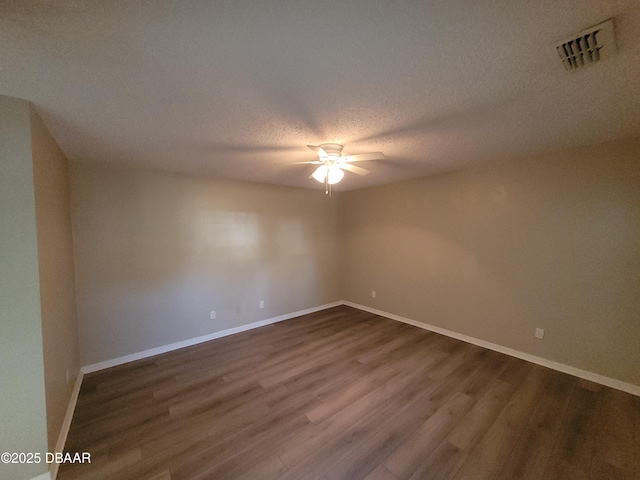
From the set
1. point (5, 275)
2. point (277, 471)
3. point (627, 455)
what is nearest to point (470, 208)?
point (627, 455)

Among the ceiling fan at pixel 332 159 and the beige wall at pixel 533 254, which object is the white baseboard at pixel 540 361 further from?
the ceiling fan at pixel 332 159

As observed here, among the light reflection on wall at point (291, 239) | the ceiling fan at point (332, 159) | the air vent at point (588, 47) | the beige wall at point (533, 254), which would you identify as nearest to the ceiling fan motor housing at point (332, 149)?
the ceiling fan at point (332, 159)

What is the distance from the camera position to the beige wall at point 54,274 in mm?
1594

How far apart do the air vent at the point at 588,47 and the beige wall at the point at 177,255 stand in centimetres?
366

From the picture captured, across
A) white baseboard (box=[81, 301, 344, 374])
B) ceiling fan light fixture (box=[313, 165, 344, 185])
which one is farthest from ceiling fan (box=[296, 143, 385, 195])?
white baseboard (box=[81, 301, 344, 374])

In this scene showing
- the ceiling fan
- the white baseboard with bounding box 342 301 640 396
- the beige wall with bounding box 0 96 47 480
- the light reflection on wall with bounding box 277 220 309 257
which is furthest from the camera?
the light reflection on wall with bounding box 277 220 309 257

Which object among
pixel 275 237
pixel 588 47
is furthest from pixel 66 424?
pixel 588 47

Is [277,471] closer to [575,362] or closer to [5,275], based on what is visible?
[5,275]

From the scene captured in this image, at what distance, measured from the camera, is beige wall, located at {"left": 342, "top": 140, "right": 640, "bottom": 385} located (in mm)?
2369

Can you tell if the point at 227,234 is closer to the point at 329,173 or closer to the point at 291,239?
the point at 291,239

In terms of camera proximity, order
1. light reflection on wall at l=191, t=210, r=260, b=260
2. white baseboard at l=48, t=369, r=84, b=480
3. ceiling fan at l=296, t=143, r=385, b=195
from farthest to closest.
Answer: light reflection on wall at l=191, t=210, r=260, b=260 → ceiling fan at l=296, t=143, r=385, b=195 → white baseboard at l=48, t=369, r=84, b=480

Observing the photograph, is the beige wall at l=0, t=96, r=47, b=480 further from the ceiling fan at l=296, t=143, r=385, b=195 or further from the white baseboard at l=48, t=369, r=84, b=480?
the ceiling fan at l=296, t=143, r=385, b=195

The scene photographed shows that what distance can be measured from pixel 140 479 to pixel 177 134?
99.0 inches

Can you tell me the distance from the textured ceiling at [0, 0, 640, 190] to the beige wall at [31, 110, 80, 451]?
10.7 inches
